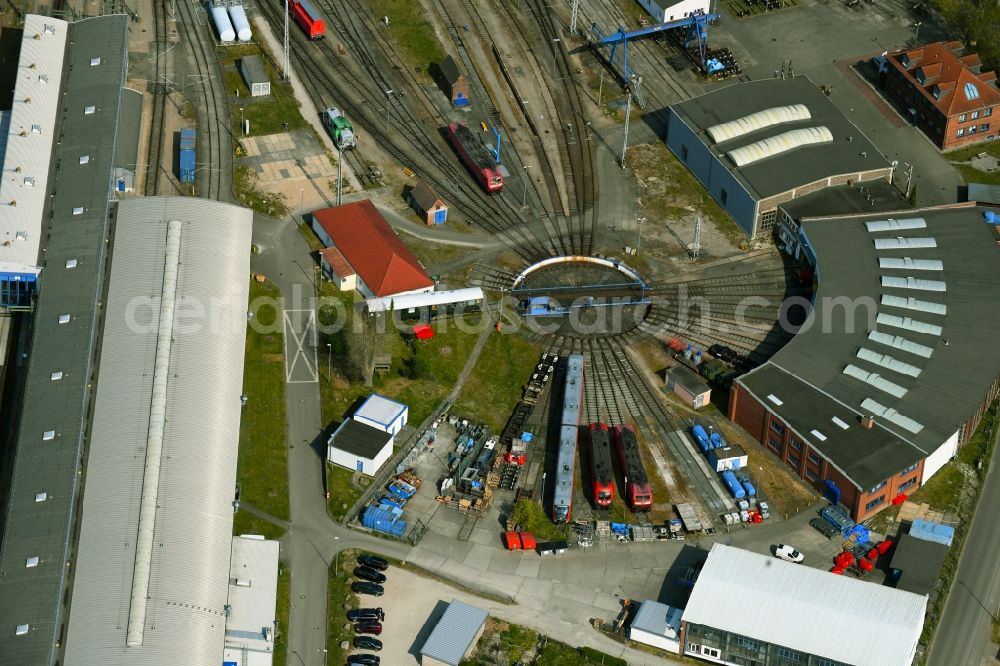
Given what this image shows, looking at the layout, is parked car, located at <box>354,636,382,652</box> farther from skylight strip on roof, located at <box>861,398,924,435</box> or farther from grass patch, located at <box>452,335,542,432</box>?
skylight strip on roof, located at <box>861,398,924,435</box>

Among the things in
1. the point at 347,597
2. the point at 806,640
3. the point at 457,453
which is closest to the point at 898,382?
the point at 806,640

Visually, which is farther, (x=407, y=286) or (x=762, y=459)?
(x=407, y=286)

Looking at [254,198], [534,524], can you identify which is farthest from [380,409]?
[254,198]

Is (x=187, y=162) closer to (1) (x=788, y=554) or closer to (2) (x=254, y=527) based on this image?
(2) (x=254, y=527)

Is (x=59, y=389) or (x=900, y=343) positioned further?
(x=900, y=343)

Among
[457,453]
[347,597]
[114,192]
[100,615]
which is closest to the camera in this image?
[100,615]

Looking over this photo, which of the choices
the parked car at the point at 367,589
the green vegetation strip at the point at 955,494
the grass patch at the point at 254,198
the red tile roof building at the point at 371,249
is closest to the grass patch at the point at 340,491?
the parked car at the point at 367,589

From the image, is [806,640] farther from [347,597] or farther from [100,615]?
[100,615]
